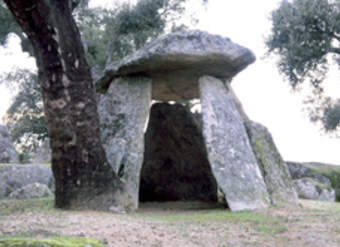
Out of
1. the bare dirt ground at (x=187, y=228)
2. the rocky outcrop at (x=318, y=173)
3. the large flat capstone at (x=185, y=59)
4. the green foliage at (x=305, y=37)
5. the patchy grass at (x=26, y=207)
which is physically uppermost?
the green foliage at (x=305, y=37)

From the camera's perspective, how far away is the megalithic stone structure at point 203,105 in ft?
27.3

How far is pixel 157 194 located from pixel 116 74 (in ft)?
14.0

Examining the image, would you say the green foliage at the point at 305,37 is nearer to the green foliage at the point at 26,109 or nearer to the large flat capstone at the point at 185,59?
the large flat capstone at the point at 185,59

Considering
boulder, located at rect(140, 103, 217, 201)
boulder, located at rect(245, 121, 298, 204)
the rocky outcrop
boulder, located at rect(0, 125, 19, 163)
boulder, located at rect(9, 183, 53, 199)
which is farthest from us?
the rocky outcrop

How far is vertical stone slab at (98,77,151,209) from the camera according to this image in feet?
28.2

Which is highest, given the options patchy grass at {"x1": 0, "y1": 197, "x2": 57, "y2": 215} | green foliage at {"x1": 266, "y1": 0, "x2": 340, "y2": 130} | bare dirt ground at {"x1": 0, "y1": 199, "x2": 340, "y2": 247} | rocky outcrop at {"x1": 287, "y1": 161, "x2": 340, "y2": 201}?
green foliage at {"x1": 266, "y1": 0, "x2": 340, "y2": 130}

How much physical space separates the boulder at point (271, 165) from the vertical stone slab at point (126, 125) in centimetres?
263

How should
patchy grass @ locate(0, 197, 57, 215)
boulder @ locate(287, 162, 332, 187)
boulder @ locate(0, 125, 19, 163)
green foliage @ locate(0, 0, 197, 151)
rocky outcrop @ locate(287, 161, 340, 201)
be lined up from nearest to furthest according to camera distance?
patchy grass @ locate(0, 197, 57, 215), boulder @ locate(0, 125, 19, 163), rocky outcrop @ locate(287, 161, 340, 201), boulder @ locate(287, 162, 332, 187), green foliage @ locate(0, 0, 197, 151)

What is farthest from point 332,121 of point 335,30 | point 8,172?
point 8,172

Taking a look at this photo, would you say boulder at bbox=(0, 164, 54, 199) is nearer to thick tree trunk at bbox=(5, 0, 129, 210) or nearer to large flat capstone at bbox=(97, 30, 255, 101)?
large flat capstone at bbox=(97, 30, 255, 101)

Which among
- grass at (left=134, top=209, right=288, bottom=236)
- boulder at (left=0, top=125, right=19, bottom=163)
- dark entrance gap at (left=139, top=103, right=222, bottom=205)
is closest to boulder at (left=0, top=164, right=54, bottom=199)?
boulder at (left=0, top=125, right=19, bottom=163)

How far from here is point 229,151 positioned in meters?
8.60

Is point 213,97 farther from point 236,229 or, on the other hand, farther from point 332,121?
point 332,121

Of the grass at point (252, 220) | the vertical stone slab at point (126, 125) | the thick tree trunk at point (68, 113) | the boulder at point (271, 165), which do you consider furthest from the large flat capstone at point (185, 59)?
the grass at point (252, 220)
